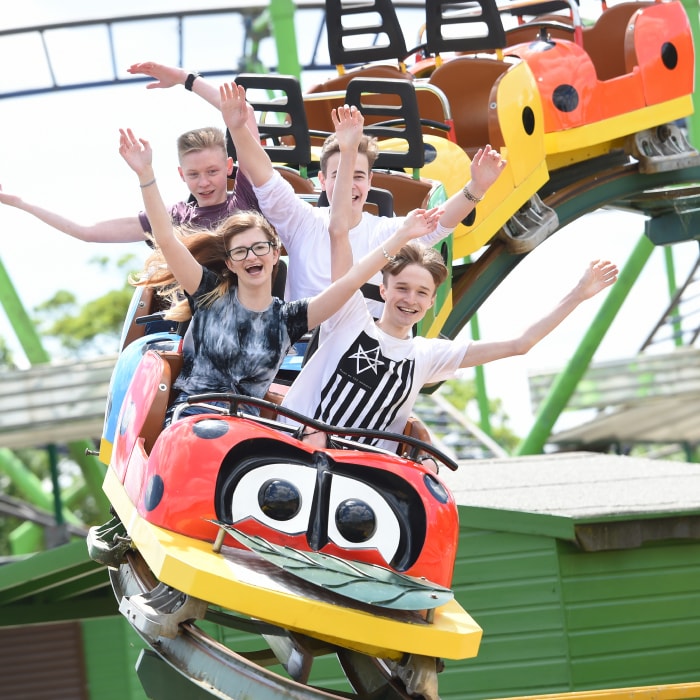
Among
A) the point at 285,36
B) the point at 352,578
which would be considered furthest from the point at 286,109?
the point at 285,36

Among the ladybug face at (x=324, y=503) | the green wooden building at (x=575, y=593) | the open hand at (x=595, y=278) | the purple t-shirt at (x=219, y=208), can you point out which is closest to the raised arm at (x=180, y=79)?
the purple t-shirt at (x=219, y=208)

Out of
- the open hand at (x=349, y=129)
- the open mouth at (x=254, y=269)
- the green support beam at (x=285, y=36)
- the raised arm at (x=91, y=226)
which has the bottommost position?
the open mouth at (x=254, y=269)

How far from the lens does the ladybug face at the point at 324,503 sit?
2479 mm

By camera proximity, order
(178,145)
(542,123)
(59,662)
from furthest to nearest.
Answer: (59,662) < (542,123) < (178,145)

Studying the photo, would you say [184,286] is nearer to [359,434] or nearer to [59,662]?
[359,434]

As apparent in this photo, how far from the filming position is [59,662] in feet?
20.0

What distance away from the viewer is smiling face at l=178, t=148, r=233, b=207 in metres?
3.15

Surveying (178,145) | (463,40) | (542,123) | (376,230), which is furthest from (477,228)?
(178,145)

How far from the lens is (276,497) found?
97.7 inches

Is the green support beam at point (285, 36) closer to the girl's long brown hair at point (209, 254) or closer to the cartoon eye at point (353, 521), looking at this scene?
the girl's long brown hair at point (209, 254)

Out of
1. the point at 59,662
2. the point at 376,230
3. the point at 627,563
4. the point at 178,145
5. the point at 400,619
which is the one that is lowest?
the point at 59,662

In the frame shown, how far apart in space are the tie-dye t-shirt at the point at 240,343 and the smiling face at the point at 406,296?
7.7 inches

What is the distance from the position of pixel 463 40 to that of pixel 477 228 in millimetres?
1075

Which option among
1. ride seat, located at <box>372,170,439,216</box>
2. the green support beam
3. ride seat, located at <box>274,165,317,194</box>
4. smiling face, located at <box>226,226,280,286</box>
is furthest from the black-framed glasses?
the green support beam
